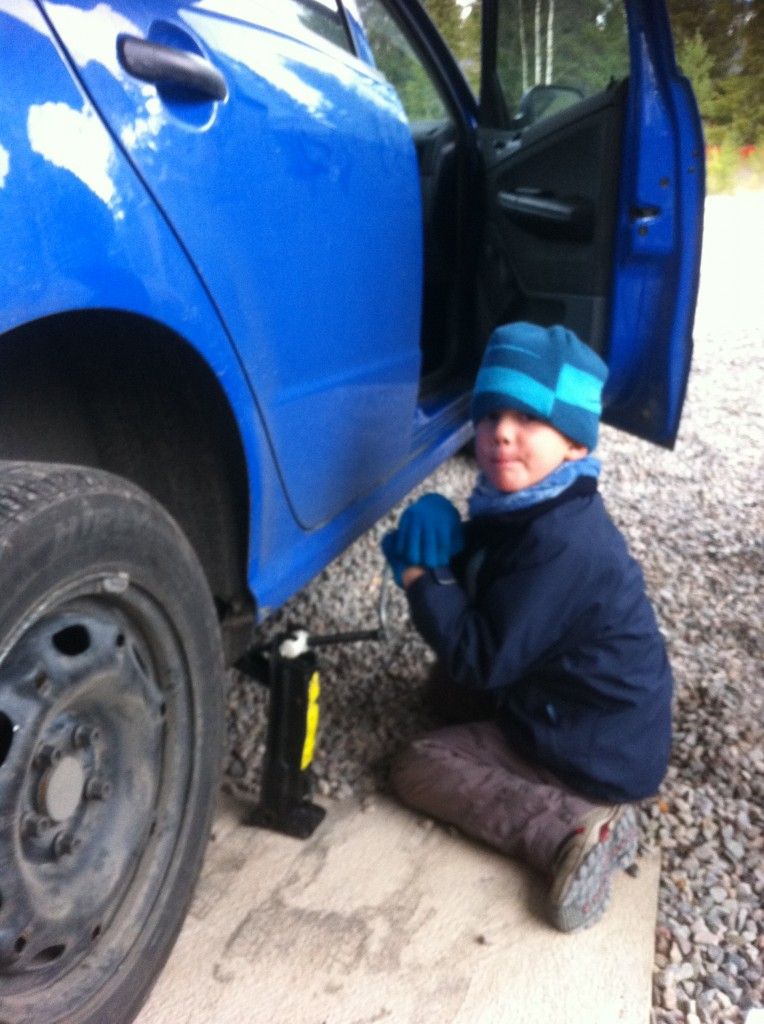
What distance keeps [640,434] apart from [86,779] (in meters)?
1.91

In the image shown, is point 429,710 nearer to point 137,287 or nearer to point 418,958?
point 418,958

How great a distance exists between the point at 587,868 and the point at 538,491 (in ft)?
2.04

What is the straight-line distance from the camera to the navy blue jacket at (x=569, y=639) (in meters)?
1.62

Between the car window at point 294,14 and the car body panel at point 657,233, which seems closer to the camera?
the car window at point 294,14

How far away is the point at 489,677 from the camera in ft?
5.44

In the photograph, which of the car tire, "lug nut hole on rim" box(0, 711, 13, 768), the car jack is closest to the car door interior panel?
the car jack

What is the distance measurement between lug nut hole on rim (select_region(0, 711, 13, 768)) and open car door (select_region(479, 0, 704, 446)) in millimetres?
1907

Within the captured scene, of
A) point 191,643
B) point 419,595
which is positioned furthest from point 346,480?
point 191,643

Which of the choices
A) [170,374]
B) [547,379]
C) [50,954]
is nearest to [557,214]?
[547,379]

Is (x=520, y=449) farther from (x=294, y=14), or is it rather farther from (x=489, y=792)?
(x=294, y=14)

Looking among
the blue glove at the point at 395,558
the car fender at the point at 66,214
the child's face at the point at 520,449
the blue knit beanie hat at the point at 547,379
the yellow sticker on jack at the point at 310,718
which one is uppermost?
the car fender at the point at 66,214

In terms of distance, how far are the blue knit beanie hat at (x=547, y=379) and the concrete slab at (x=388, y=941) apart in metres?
0.78

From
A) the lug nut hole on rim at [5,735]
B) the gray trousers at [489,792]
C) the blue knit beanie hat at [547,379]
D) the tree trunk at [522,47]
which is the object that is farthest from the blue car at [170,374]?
the tree trunk at [522,47]

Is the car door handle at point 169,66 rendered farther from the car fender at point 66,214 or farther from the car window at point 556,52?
the car window at point 556,52
